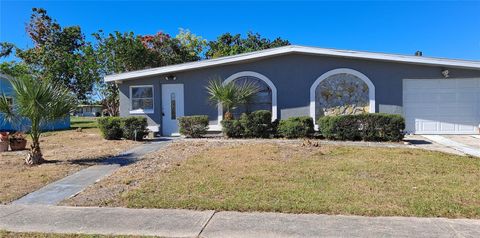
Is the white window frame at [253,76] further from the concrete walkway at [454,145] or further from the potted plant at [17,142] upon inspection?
the potted plant at [17,142]

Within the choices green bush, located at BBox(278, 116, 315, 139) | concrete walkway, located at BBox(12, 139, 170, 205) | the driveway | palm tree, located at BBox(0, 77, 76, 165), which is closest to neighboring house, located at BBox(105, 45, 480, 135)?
the driveway

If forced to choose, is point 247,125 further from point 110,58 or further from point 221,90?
point 110,58

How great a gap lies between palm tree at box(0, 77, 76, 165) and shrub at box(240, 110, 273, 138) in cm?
596

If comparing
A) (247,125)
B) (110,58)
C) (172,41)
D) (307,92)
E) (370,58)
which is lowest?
(247,125)

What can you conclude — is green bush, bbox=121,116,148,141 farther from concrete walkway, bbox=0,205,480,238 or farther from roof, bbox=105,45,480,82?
concrete walkway, bbox=0,205,480,238

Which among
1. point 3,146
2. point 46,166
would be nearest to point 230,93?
point 46,166

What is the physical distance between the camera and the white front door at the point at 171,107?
14383mm

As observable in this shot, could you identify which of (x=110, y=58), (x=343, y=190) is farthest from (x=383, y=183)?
(x=110, y=58)

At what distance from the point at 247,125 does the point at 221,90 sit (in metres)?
1.71

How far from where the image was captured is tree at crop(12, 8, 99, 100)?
23.6 meters

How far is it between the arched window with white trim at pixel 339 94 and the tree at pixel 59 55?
53.4 ft

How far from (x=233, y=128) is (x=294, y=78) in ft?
11.1

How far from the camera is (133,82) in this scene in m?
14.7

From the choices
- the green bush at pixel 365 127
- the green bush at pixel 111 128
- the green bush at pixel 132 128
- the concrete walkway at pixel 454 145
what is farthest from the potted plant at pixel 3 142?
the concrete walkway at pixel 454 145
